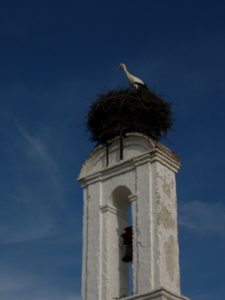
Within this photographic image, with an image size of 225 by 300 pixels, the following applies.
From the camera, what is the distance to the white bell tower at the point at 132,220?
14117mm

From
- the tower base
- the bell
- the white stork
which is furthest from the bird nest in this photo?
the tower base

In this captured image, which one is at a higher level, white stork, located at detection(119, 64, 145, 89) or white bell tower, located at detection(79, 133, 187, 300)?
white stork, located at detection(119, 64, 145, 89)

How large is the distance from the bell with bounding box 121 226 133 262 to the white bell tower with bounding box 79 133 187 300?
0.36 feet

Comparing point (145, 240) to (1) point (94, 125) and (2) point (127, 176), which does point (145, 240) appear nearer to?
→ (2) point (127, 176)

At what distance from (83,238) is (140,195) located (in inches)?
62.3

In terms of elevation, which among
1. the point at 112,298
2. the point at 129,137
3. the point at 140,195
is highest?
the point at 129,137

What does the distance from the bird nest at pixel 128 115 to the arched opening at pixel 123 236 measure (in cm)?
130

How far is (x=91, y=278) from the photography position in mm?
14820

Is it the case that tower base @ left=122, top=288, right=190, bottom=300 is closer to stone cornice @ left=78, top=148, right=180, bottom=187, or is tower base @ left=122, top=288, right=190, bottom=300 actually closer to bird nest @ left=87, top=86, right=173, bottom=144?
stone cornice @ left=78, top=148, right=180, bottom=187

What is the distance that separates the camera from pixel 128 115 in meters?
16.3

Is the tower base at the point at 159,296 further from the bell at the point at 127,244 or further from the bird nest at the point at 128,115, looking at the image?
the bird nest at the point at 128,115

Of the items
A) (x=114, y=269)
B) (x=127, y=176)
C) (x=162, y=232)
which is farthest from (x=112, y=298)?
(x=127, y=176)

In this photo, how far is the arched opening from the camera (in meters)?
14.8

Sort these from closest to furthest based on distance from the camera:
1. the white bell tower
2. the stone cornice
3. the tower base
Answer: the tower base, the white bell tower, the stone cornice
